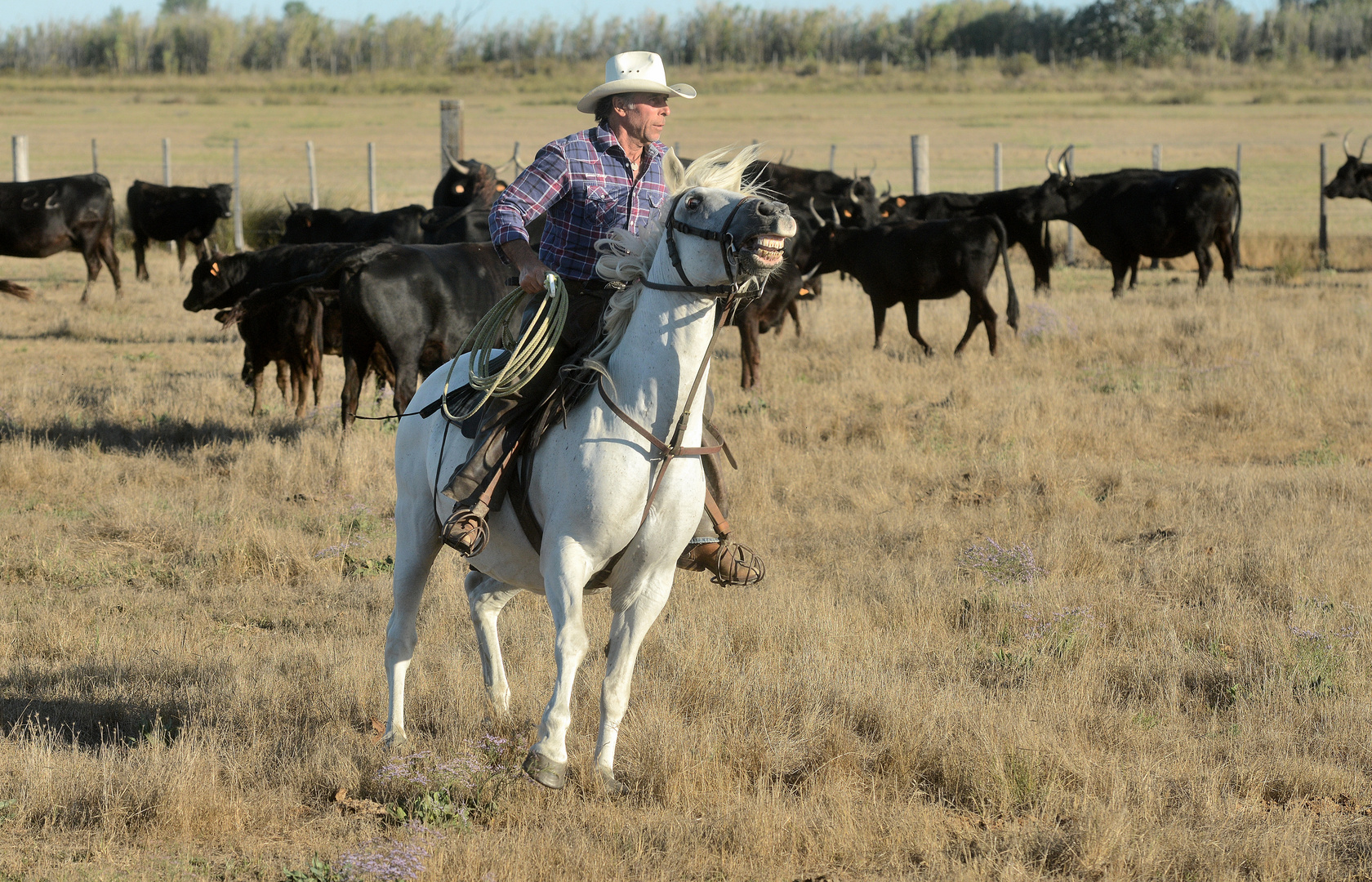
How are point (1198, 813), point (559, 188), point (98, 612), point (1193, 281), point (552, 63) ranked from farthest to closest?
1. point (552, 63)
2. point (1193, 281)
3. point (98, 612)
4. point (559, 188)
5. point (1198, 813)

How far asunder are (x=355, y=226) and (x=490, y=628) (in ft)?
38.7

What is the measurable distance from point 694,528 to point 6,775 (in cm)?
248

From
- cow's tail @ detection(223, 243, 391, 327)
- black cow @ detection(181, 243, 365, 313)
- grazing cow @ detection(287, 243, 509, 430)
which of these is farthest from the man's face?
black cow @ detection(181, 243, 365, 313)

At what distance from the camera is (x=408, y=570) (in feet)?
16.0

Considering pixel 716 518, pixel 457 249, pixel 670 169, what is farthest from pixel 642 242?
pixel 457 249

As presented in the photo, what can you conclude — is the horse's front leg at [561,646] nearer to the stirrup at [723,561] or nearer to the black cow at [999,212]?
the stirrup at [723,561]

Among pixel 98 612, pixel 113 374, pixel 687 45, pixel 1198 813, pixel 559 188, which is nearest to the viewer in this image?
pixel 1198 813

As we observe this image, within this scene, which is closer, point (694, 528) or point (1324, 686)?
point (694, 528)

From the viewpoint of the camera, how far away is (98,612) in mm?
6344

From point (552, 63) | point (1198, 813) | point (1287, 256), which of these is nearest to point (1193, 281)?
point (1287, 256)

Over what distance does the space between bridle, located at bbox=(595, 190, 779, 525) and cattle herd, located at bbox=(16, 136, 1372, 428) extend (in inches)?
16.1

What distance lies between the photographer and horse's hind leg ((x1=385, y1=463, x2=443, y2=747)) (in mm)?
4824

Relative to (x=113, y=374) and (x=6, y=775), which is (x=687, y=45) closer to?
(x=113, y=374)

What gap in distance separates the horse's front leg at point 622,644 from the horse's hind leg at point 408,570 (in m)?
0.90
